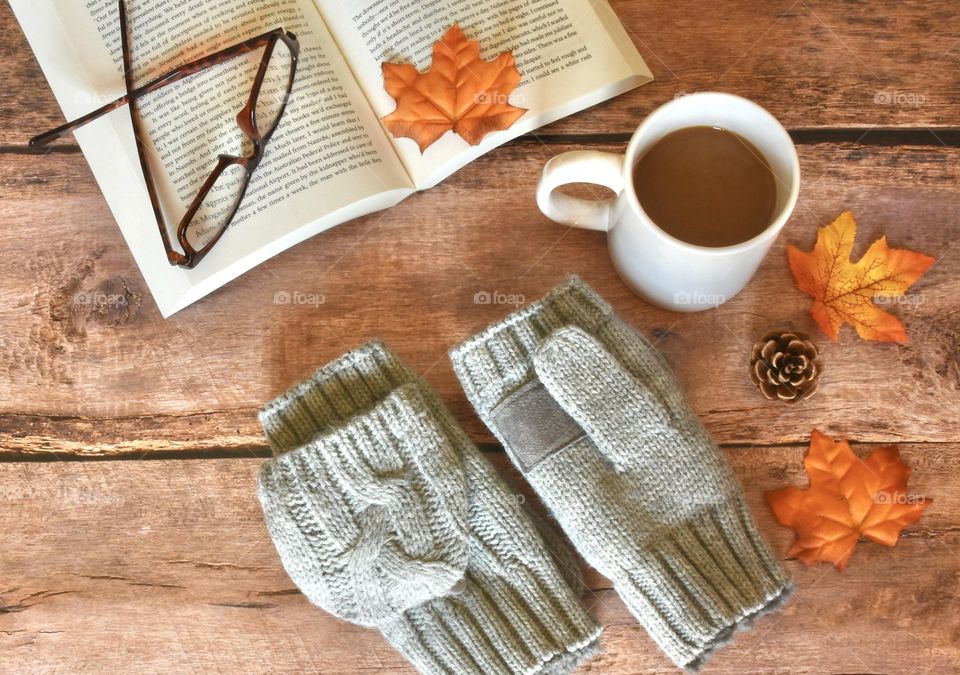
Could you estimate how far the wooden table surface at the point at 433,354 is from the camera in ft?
2.60

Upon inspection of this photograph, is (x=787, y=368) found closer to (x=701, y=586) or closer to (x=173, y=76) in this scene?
(x=701, y=586)

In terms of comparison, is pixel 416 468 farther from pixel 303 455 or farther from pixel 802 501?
pixel 802 501

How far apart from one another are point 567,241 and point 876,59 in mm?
386

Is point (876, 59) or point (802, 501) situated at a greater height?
point (876, 59)

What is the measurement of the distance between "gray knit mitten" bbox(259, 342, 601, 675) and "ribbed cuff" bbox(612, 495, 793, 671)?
6 centimetres

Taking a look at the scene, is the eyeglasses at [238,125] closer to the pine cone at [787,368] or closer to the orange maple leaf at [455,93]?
the orange maple leaf at [455,93]

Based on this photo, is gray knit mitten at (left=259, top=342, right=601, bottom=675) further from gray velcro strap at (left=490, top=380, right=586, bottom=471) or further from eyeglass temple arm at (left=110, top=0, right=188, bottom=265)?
eyeglass temple arm at (left=110, top=0, right=188, bottom=265)

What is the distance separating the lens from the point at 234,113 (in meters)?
0.83

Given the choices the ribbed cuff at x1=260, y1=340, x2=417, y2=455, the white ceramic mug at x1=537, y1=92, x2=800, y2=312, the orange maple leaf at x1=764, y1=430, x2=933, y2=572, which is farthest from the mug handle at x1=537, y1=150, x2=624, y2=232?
the orange maple leaf at x1=764, y1=430, x2=933, y2=572

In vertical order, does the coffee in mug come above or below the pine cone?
above

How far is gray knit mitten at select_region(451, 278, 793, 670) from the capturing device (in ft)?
2.31

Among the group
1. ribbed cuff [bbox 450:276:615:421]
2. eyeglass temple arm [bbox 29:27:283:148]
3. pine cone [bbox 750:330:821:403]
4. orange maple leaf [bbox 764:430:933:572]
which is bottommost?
orange maple leaf [bbox 764:430:933:572]

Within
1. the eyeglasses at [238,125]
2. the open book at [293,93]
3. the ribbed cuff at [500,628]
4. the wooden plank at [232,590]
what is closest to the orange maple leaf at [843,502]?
the wooden plank at [232,590]


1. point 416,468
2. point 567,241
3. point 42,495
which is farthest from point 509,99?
point 42,495
